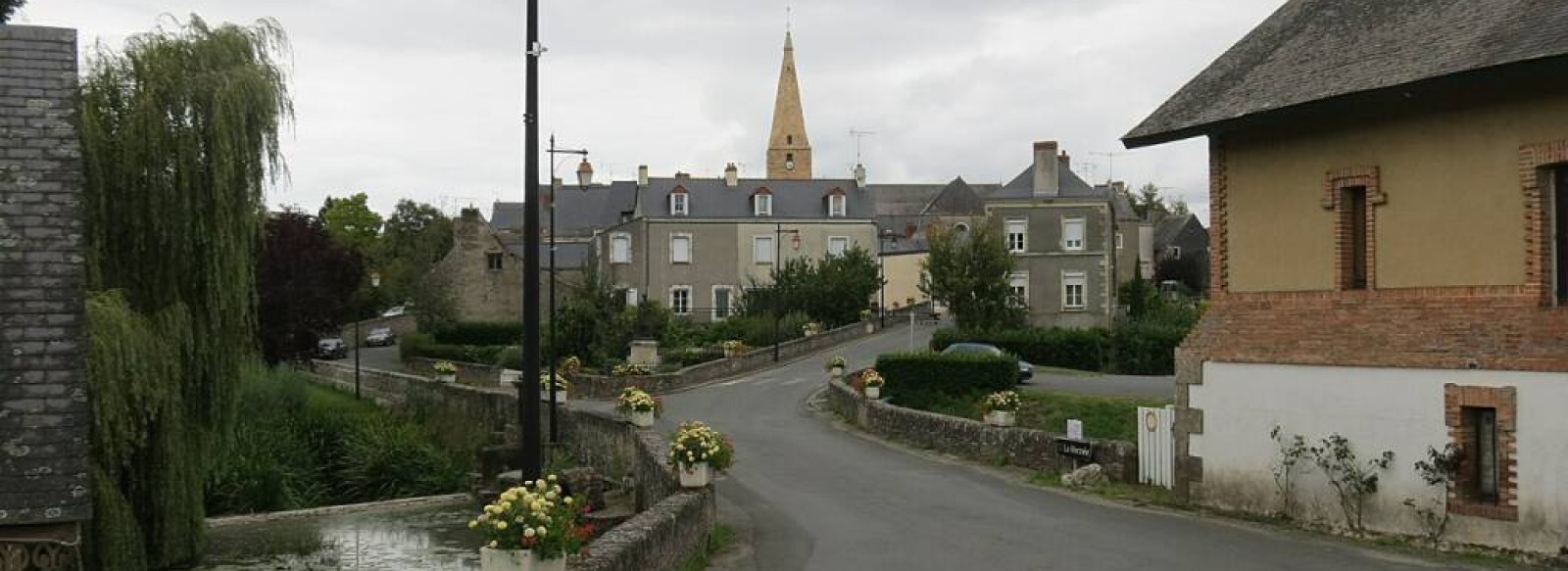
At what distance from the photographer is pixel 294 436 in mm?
29844

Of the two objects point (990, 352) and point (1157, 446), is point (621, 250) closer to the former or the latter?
point (990, 352)

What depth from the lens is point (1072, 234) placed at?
193ft

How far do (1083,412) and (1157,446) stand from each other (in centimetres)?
1037

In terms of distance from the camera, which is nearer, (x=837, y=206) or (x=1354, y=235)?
(x=1354, y=235)

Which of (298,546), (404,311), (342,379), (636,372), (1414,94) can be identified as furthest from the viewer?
(404,311)

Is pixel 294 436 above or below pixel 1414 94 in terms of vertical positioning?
below

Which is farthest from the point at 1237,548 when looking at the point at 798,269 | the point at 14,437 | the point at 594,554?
the point at 798,269

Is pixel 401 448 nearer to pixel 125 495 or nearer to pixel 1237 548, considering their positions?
pixel 125 495

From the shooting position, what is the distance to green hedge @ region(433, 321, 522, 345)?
198ft

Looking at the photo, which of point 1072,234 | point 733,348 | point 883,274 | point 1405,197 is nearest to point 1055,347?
point 733,348

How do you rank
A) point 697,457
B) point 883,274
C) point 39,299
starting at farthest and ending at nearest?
1. point 883,274
2. point 697,457
3. point 39,299

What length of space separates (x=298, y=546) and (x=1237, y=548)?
12.9m

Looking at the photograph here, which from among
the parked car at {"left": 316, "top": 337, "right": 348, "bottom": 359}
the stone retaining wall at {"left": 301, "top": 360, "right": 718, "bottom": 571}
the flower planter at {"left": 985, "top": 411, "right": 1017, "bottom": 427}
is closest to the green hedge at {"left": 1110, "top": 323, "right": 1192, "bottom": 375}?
the stone retaining wall at {"left": 301, "top": 360, "right": 718, "bottom": 571}

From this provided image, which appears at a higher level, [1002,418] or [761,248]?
[761,248]
